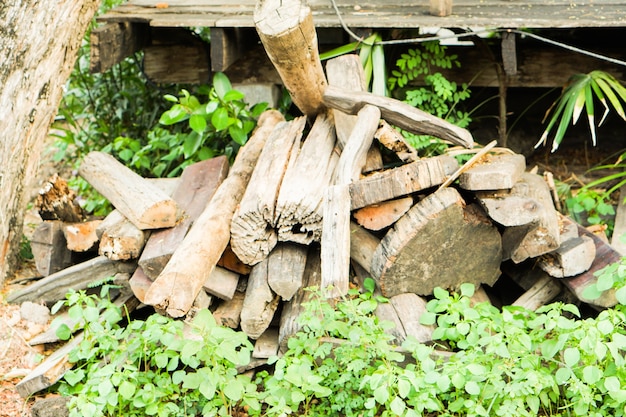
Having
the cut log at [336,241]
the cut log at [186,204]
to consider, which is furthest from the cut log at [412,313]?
the cut log at [186,204]

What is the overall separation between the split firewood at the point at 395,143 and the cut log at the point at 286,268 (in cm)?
75

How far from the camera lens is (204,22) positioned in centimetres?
555

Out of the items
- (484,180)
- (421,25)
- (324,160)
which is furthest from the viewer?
(421,25)

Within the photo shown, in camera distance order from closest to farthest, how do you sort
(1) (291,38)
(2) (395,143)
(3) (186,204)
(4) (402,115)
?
(1) (291,38)
(2) (395,143)
(4) (402,115)
(3) (186,204)

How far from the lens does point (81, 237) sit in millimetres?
4699

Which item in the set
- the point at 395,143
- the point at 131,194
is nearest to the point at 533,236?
the point at 395,143

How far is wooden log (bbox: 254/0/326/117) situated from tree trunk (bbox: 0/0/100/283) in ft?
5.03

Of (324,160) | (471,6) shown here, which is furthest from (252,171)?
(471,6)

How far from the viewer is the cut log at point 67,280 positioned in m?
4.58

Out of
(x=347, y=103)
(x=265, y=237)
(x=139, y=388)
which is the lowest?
(x=139, y=388)

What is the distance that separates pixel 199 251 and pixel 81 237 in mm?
1175

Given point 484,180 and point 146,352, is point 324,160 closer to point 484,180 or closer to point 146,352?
point 484,180

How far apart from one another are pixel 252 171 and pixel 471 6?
85.2 inches

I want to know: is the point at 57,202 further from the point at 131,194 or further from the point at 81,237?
the point at 131,194
